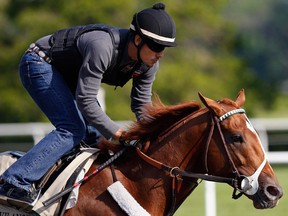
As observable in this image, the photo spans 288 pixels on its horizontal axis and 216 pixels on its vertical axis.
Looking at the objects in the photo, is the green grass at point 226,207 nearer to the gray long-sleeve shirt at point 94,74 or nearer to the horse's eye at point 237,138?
the gray long-sleeve shirt at point 94,74

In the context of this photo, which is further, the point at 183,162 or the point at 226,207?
the point at 226,207

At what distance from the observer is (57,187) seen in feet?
17.4

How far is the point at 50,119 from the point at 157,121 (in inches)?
28.7

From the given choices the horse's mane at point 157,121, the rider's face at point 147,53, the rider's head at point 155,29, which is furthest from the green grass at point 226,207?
the rider's head at point 155,29

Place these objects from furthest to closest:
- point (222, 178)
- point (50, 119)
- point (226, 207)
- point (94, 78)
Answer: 1. point (226, 207)
2. point (50, 119)
3. point (94, 78)
4. point (222, 178)

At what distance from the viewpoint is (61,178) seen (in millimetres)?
5336

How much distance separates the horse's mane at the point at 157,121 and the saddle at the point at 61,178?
18 centimetres

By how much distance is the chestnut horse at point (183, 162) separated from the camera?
5117 millimetres

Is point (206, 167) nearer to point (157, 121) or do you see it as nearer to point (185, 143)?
point (185, 143)

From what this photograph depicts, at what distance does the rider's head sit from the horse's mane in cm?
40

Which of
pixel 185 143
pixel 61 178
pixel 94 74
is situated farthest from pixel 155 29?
pixel 61 178

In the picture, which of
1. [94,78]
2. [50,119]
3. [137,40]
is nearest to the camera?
[94,78]

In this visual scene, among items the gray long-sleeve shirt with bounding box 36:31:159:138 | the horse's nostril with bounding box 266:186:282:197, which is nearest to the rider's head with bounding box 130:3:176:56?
the gray long-sleeve shirt with bounding box 36:31:159:138

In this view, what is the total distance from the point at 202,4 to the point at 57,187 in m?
21.3
